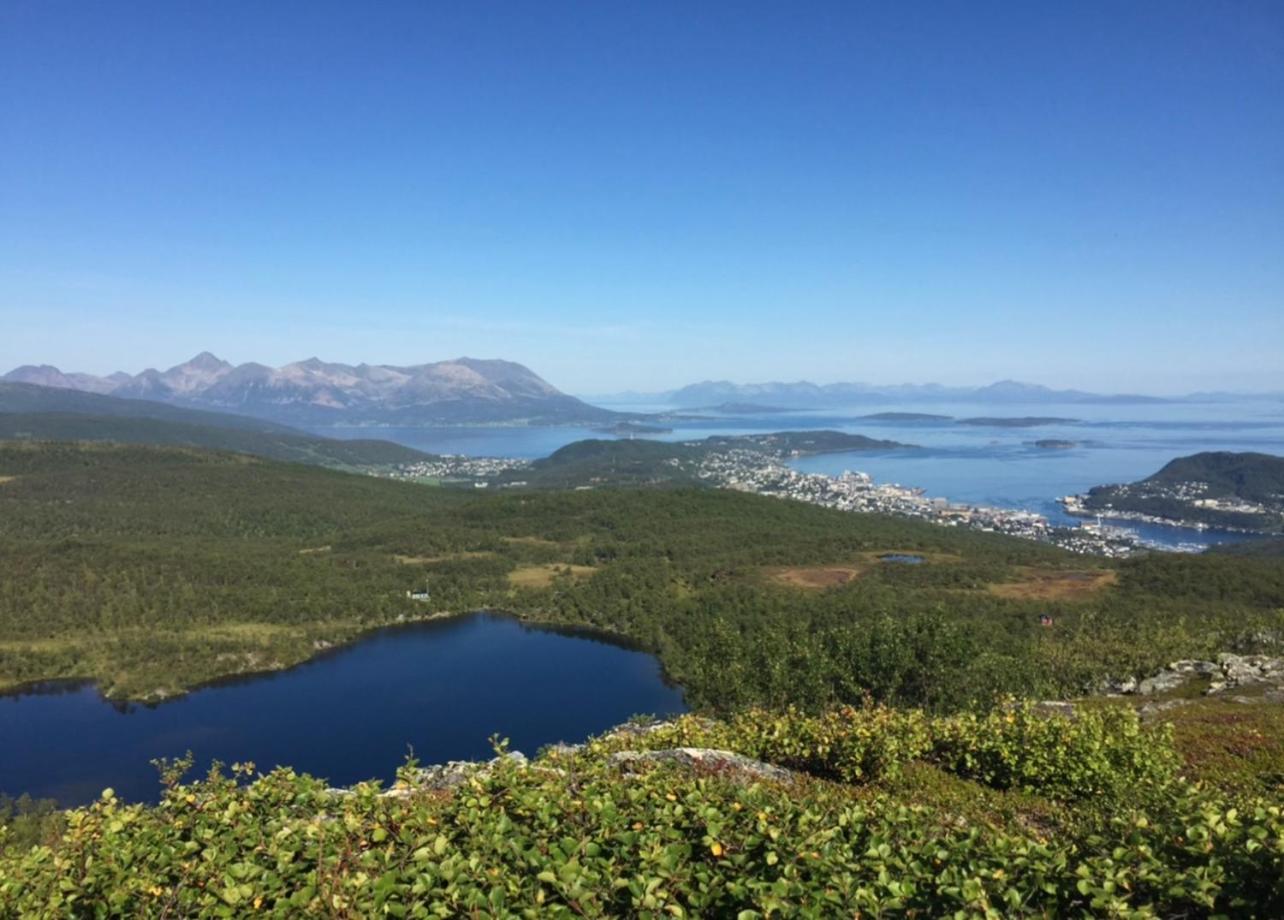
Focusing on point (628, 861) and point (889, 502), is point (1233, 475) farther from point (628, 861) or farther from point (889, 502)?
point (628, 861)

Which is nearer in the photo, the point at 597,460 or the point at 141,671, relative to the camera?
the point at 141,671

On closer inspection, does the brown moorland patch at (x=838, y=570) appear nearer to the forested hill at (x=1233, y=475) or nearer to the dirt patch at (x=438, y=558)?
the dirt patch at (x=438, y=558)

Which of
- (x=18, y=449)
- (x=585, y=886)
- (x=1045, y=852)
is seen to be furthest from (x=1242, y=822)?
(x=18, y=449)

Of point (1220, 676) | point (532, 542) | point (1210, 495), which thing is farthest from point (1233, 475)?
point (1220, 676)

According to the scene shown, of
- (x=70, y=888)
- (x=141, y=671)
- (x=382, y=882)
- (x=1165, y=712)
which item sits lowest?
(x=141, y=671)

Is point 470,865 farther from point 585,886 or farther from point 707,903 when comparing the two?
point 707,903

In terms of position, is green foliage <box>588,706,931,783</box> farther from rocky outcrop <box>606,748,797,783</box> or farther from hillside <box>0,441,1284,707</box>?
hillside <box>0,441,1284,707</box>

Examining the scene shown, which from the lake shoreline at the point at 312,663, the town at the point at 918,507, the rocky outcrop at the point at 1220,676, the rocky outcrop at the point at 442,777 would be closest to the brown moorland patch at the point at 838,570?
the lake shoreline at the point at 312,663
